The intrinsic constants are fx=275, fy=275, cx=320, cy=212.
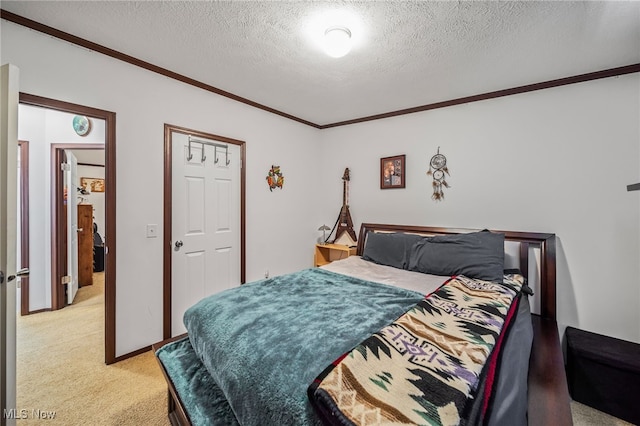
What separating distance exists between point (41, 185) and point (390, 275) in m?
3.96

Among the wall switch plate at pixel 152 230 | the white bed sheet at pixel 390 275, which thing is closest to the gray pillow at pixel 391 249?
the white bed sheet at pixel 390 275

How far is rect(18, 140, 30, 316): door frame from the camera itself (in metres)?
3.00

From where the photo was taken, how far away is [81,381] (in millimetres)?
1988

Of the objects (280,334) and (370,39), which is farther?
(370,39)

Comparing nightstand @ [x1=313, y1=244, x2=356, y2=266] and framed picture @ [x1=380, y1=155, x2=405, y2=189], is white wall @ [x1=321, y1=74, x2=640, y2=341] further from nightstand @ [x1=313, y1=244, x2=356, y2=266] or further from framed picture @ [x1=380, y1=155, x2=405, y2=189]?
nightstand @ [x1=313, y1=244, x2=356, y2=266]

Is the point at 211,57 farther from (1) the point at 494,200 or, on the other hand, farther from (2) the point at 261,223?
(1) the point at 494,200

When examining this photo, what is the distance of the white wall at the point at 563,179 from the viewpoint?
222 centimetres

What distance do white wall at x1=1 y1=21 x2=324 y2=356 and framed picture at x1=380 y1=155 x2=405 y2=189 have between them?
1.42m

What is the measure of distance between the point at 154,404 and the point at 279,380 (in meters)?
1.37

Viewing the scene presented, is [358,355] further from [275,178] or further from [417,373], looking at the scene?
[275,178]

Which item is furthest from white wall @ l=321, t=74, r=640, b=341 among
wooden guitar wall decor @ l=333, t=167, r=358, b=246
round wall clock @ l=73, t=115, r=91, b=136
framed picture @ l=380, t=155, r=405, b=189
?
round wall clock @ l=73, t=115, r=91, b=136

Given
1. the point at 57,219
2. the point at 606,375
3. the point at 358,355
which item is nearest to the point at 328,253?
the point at 606,375

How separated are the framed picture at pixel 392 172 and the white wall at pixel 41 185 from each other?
3.36 meters

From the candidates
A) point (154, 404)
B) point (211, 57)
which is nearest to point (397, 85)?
point (211, 57)
